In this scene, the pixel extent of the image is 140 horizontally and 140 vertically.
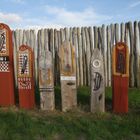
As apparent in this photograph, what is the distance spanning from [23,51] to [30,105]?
1.09m

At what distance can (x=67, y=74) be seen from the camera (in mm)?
8289

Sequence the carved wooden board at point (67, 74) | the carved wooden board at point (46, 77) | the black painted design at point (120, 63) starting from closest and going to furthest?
the black painted design at point (120, 63)
the carved wooden board at point (67, 74)
the carved wooden board at point (46, 77)

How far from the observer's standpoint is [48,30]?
12336mm

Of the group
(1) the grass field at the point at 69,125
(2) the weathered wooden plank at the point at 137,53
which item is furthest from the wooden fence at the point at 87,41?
(1) the grass field at the point at 69,125

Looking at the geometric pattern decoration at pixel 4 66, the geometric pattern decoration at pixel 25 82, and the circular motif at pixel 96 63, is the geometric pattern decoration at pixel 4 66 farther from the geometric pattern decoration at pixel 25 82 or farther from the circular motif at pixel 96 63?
the circular motif at pixel 96 63

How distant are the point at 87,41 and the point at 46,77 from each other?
3.91 m

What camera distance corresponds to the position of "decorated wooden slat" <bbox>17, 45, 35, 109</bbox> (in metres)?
8.55

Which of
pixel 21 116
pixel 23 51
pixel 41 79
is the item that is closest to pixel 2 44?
pixel 23 51

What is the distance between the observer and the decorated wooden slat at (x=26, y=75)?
8.55 m

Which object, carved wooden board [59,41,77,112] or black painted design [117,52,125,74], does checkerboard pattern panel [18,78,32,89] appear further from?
black painted design [117,52,125,74]

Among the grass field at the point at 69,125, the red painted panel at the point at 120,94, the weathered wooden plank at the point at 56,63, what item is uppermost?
the weathered wooden plank at the point at 56,63

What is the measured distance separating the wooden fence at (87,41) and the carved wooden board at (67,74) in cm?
370

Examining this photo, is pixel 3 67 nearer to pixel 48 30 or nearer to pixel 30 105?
pixel 30 105

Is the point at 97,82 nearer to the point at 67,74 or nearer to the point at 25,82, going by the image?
the point at 67,74
